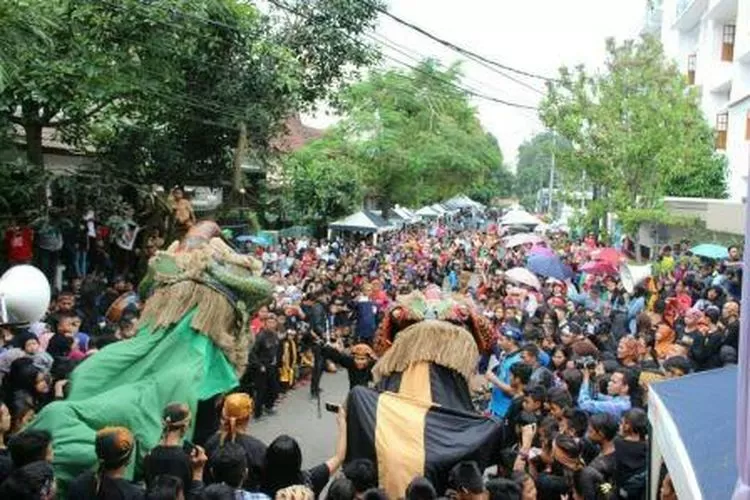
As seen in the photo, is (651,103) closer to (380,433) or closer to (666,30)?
(666,30)

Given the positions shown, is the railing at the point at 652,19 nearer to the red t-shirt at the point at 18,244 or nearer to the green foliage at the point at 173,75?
the green foliage at the point at 173,75

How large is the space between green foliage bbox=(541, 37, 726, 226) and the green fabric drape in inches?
699

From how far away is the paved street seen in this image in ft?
30.9

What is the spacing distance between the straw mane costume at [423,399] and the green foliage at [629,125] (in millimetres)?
16953

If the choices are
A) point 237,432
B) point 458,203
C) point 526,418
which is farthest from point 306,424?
point 458,203

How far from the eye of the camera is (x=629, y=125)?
22750 mm

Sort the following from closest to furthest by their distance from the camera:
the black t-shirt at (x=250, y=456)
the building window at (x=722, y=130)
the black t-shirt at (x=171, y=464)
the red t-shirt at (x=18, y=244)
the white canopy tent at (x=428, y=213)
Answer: the black t-shirt at (x=171, y=464), the black t-shirt at (x=250, y=456), the red t-shirt at (x=18, y=244), the building window at (x=722, y=130), the white canopy tent at (x=428, y=213)

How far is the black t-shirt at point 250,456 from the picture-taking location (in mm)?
4793

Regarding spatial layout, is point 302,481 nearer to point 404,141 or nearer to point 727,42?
point 727,42

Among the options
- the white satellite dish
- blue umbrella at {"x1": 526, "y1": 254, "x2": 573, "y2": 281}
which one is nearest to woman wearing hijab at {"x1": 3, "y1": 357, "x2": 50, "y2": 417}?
the white satellite dish

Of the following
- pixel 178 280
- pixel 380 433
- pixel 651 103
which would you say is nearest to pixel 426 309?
pixel 380 433

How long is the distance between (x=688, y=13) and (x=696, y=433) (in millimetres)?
31494

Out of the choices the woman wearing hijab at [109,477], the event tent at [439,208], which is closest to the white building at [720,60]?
the event tent at [439,208]

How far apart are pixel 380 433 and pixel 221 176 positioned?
10868mm
